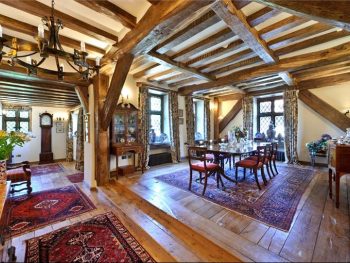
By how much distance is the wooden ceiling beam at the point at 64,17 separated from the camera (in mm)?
1906

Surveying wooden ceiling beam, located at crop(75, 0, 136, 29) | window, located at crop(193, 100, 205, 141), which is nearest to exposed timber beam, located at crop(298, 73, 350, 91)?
window, located at crop(193, 100, 205, 141)

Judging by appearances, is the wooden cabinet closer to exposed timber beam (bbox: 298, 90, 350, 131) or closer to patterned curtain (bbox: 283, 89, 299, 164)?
patterned curtain (bbox: 283, 89, 299, 164)

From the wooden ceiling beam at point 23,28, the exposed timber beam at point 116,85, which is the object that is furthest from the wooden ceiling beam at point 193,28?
the wooden ceiling beam at point 23,28

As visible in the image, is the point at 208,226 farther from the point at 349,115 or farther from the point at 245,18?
the point at 349,115

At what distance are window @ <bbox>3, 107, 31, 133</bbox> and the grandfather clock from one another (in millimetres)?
458

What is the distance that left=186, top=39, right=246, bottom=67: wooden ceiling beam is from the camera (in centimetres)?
304

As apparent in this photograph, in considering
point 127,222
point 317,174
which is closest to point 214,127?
point 317,174

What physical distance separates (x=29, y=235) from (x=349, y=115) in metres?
7.32

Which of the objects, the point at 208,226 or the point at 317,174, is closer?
the point at 208,226

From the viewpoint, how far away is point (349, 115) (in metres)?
4.69

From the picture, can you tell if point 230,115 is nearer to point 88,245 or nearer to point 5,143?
point 88,245

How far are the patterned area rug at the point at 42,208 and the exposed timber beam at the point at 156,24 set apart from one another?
2525mm

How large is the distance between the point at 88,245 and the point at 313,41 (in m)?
4.49

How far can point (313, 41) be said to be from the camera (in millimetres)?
2920
